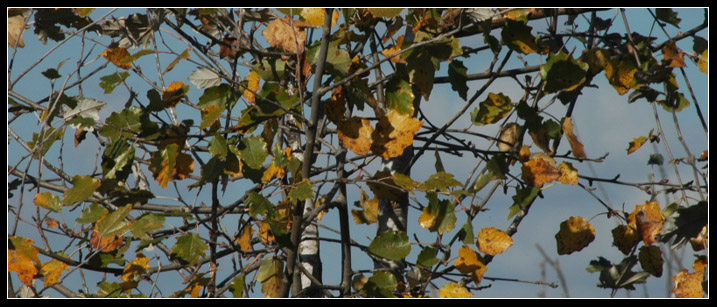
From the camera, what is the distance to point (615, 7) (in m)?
2.58

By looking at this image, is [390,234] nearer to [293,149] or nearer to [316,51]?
[316,51]

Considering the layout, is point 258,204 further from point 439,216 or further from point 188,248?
point 439,216

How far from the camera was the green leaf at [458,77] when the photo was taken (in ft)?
7.84

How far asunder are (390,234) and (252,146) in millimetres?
521

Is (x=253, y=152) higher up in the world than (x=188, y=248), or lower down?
higher up

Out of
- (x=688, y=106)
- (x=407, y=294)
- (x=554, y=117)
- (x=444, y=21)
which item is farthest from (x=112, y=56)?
(x=688, y=106)

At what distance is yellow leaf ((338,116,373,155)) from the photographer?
82.8 inches

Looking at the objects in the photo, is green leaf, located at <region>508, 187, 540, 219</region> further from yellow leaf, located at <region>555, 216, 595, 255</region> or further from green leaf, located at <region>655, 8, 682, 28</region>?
green leaf, located at <region>655, 8, 682, 28</region>

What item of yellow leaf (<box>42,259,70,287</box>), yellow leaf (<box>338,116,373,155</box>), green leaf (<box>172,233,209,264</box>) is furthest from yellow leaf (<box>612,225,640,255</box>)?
yellow leaf (<box>42,259,70,287</box>)

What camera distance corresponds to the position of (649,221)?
7.33 feet

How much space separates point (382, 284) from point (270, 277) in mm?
408

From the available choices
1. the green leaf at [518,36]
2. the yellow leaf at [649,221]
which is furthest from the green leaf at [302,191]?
the yellow leaf at [649,221]

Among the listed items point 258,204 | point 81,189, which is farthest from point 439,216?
point 81,189

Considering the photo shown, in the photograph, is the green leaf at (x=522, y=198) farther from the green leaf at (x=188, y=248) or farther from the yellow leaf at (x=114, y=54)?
the yellow leaf at (x=114, y=54)
